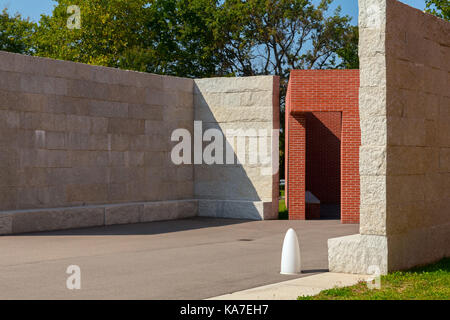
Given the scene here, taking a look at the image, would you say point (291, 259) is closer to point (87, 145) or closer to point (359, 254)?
point (359, 254)

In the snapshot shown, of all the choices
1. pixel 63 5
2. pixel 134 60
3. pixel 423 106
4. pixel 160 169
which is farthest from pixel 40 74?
pixel 63 5

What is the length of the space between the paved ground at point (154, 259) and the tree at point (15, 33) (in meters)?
29.5

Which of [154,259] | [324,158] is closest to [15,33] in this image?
[324,158]

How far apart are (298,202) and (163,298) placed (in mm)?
11737

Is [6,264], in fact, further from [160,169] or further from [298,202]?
[298,202]

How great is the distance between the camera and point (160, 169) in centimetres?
1827

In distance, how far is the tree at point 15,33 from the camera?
1647 inches

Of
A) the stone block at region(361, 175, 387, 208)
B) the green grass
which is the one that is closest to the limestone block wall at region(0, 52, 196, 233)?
the stone block at region(361, 175, 387, 208)

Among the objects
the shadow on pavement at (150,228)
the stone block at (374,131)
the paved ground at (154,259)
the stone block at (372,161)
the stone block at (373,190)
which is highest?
the stone block at (374,131)

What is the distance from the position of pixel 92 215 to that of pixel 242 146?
5223 millimetres

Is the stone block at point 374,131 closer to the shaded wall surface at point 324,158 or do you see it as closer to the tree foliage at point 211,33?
the shaded wall surface at point 324,158

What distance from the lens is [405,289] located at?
7641mm

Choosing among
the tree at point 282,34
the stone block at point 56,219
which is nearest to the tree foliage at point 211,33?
the tree at point 282,34
